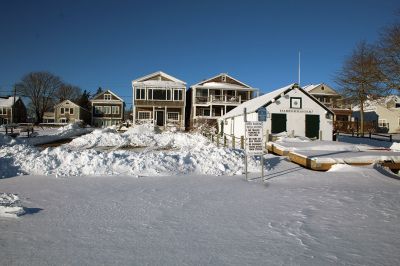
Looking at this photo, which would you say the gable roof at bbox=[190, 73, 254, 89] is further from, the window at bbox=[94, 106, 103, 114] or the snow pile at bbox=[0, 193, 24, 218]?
the snow pile at bbox=[0, 193, 24, 218]

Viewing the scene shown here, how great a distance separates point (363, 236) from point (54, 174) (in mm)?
9212

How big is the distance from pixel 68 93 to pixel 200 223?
9539 centimetres

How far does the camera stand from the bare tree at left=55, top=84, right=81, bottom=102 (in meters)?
85.2

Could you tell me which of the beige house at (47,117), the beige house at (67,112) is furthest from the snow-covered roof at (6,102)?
the beige house at (67,112)

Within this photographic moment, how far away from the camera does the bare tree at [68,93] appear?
85.2 meters

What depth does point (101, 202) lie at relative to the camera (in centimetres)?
684

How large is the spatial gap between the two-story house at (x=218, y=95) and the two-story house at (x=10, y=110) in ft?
153

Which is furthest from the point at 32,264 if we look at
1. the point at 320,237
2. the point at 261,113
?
the point at 261,113

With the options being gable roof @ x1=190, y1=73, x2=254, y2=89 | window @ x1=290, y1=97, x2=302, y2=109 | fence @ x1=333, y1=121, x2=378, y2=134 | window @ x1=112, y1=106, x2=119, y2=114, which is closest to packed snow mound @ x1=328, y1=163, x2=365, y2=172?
window @ x1=290, y1=97, x2=302, y2=109

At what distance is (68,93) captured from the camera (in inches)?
3570

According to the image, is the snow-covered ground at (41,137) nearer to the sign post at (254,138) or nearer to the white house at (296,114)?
the sign post at (254,138)

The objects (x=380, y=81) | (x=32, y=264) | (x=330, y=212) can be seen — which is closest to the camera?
(x=32, y=264)

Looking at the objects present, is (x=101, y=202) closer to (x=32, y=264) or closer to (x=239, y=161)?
(x=32, y=264)

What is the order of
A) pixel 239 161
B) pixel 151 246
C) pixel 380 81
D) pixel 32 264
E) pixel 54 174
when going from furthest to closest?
pixel 380 81
pixel 239 161
pixel 54 174
pixel 151 246
pixel 32 264
